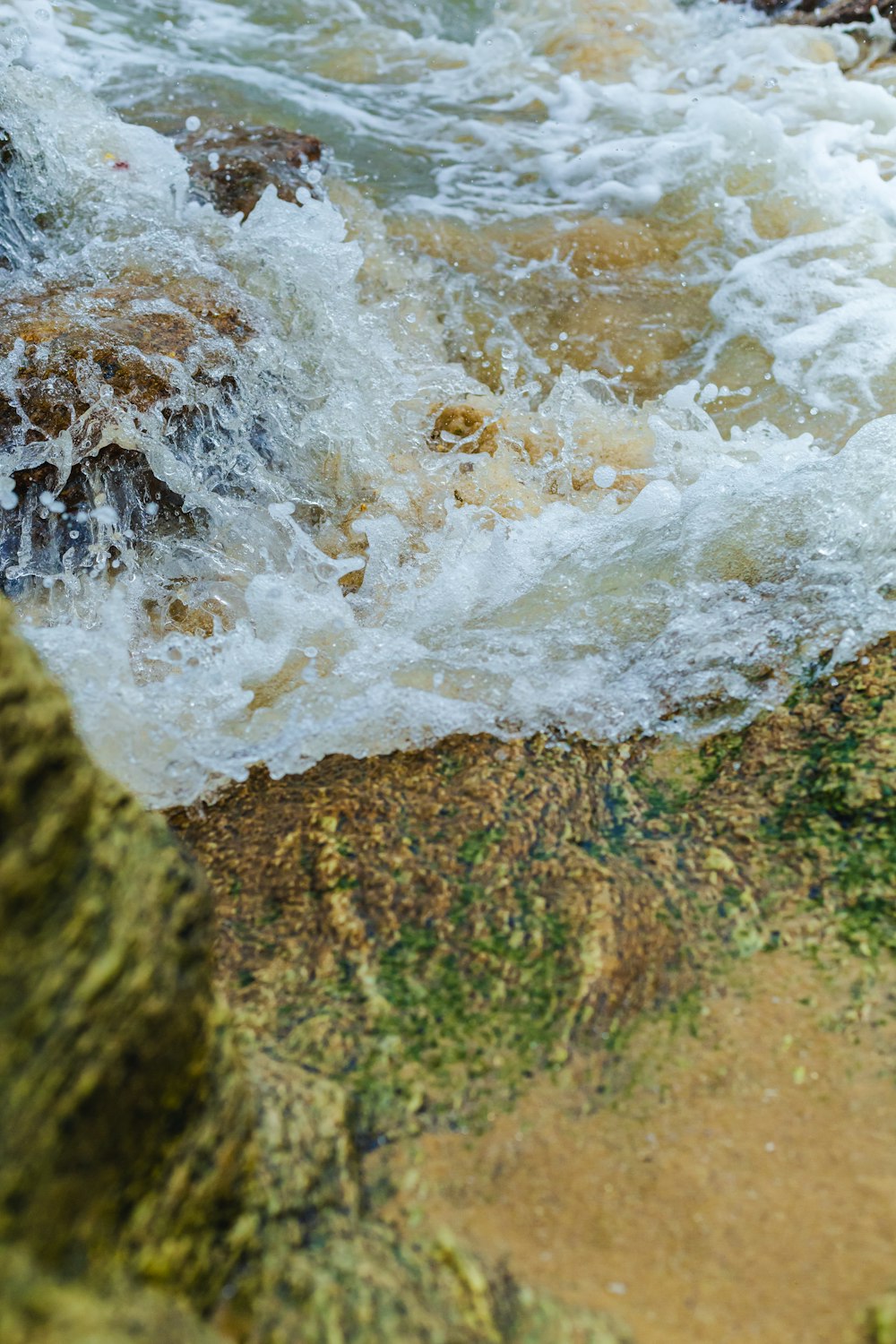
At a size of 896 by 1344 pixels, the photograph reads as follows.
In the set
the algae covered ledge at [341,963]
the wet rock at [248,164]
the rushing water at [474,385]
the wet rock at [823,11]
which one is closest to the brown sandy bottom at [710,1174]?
the algae covered ledge at [341,963]

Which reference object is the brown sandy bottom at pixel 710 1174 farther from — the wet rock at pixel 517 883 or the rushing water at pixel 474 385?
the rushing water at pixel 474 385

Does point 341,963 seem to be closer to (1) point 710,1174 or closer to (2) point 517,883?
(2) point 517,883

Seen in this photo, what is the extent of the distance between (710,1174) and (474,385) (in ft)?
10.8

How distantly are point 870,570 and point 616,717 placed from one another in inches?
34.7

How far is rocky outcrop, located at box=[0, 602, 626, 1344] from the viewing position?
986 millimetres

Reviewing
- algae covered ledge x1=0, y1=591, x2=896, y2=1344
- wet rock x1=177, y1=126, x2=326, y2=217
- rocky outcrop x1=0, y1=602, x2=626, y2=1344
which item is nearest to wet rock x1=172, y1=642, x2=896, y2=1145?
algae covered ledge x1=0, y1=591, x2=896, y2=1344

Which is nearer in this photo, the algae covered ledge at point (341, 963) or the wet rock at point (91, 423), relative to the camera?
the algae covered ledge at point (341, 963)

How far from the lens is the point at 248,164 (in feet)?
17.4

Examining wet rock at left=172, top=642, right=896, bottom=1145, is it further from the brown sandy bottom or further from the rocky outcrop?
the rocky outcrop

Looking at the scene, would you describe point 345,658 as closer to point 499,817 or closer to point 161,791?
point 161,791

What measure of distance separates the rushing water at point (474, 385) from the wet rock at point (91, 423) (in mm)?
23

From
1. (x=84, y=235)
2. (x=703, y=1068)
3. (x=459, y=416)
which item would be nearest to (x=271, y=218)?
(x=84, y=235)

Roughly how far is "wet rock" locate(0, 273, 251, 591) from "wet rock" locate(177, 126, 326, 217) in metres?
1.67

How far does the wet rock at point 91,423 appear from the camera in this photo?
130 inches
